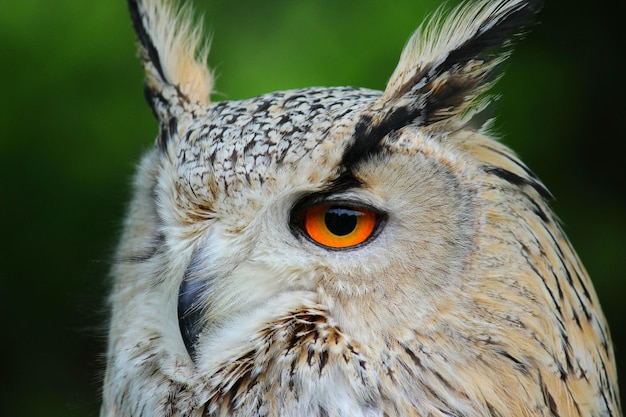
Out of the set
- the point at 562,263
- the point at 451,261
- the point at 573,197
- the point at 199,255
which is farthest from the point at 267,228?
the point at 573,197

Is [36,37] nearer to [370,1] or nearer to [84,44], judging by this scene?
[84,44]

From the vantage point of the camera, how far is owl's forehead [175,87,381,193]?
1.45 m

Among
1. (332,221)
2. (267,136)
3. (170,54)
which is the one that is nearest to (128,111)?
(170,54)

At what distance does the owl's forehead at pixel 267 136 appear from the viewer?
1450 mm

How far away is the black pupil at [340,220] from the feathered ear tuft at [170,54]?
555mm

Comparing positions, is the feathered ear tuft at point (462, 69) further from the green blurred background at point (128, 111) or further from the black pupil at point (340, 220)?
the green blurred background at point (128, 111)

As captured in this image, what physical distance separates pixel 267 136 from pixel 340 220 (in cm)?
23

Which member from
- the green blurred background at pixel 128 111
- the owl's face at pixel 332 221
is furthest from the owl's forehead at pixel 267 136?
the green blurred background at pixel 128 111

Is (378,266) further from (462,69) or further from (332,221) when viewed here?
(462,69)

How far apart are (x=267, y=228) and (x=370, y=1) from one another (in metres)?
1.60

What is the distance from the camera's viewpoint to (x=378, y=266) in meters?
1.42

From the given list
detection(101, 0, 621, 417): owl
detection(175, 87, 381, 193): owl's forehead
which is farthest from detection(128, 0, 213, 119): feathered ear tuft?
detection(101, 0, 621, 417): owl

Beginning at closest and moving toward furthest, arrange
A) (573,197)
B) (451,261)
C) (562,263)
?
(451,261)
(562,263)
(573,197)

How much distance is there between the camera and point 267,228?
147 cm
